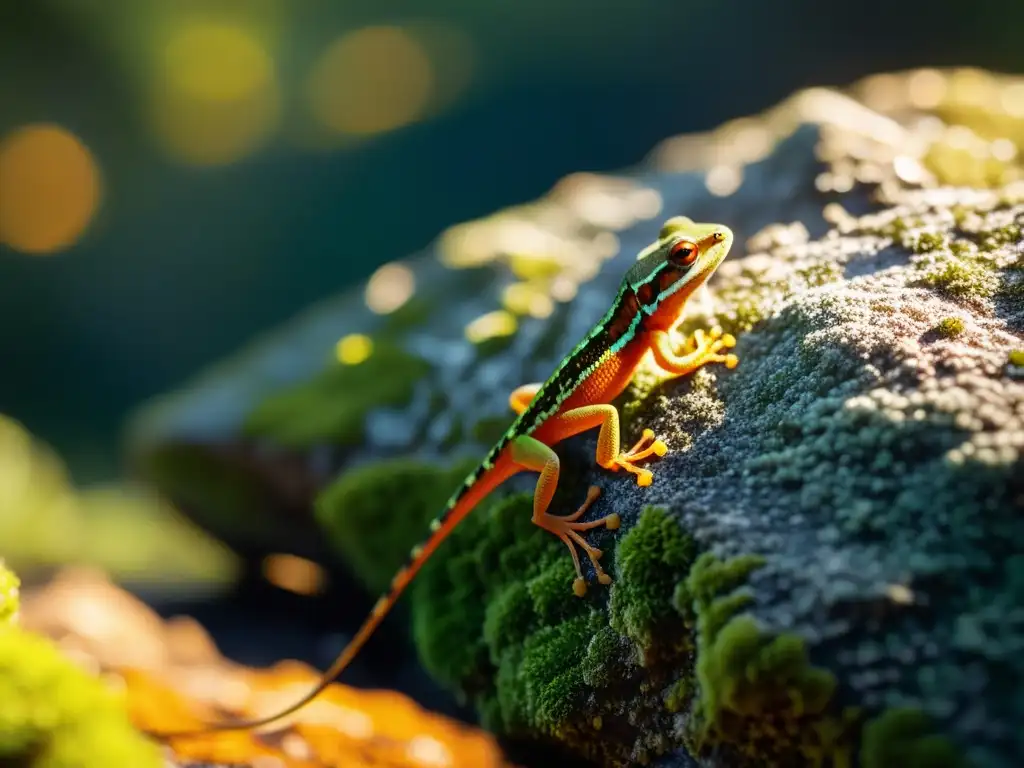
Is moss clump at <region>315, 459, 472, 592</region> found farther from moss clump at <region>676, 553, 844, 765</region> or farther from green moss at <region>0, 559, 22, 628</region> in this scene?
moss clump at <region>676, 553, 844, 765</region>

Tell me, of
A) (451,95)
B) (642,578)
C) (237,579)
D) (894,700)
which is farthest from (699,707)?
(451,95)

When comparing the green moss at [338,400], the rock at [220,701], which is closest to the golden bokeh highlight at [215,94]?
the green moss at [338,400]

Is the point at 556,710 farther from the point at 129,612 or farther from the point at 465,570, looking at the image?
the point at 129,612

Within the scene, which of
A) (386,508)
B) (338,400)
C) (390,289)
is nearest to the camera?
(386,508)

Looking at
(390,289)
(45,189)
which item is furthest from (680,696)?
(45,189)

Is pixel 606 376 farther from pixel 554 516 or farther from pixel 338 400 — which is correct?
pixel 338 400

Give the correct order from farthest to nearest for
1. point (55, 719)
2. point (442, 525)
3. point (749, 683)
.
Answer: point (442, 525)
point (55, 719)
point (749, 683)

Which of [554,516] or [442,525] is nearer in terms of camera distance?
[554,516]
